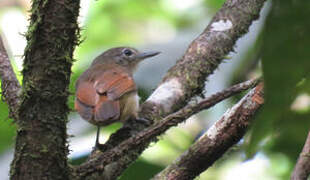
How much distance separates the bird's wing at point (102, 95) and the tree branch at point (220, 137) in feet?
4.82

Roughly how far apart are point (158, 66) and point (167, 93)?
699mm

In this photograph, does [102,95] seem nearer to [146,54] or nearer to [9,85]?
[146,54]

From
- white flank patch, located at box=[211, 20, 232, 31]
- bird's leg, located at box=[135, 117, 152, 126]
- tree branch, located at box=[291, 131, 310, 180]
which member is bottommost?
tree branch, located at box=[291, 131, 310, 180]

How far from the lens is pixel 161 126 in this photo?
1592mm

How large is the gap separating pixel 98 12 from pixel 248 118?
14.0 ft

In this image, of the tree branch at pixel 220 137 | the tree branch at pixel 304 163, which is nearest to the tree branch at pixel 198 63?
the tree branch at pixel 220 137

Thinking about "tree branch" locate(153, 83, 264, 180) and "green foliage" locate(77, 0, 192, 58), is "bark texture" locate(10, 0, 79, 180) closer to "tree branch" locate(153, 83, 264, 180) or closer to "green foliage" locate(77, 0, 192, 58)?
"tree branch" locate(153, 83, 264, 180)

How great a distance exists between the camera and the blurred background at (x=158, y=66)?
116 inches

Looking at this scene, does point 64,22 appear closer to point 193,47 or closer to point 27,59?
point 27,59

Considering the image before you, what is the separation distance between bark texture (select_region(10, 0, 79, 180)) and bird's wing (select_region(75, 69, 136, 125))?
4.78ft

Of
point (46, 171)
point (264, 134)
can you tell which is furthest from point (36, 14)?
point (264, 134)

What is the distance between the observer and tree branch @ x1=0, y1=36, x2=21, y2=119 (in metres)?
2.05

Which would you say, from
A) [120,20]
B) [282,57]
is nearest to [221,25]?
[120,20]

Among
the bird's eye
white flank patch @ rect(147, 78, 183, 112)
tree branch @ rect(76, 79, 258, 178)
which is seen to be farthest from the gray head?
tree branch @ rect(76, 79, 258, 178)
